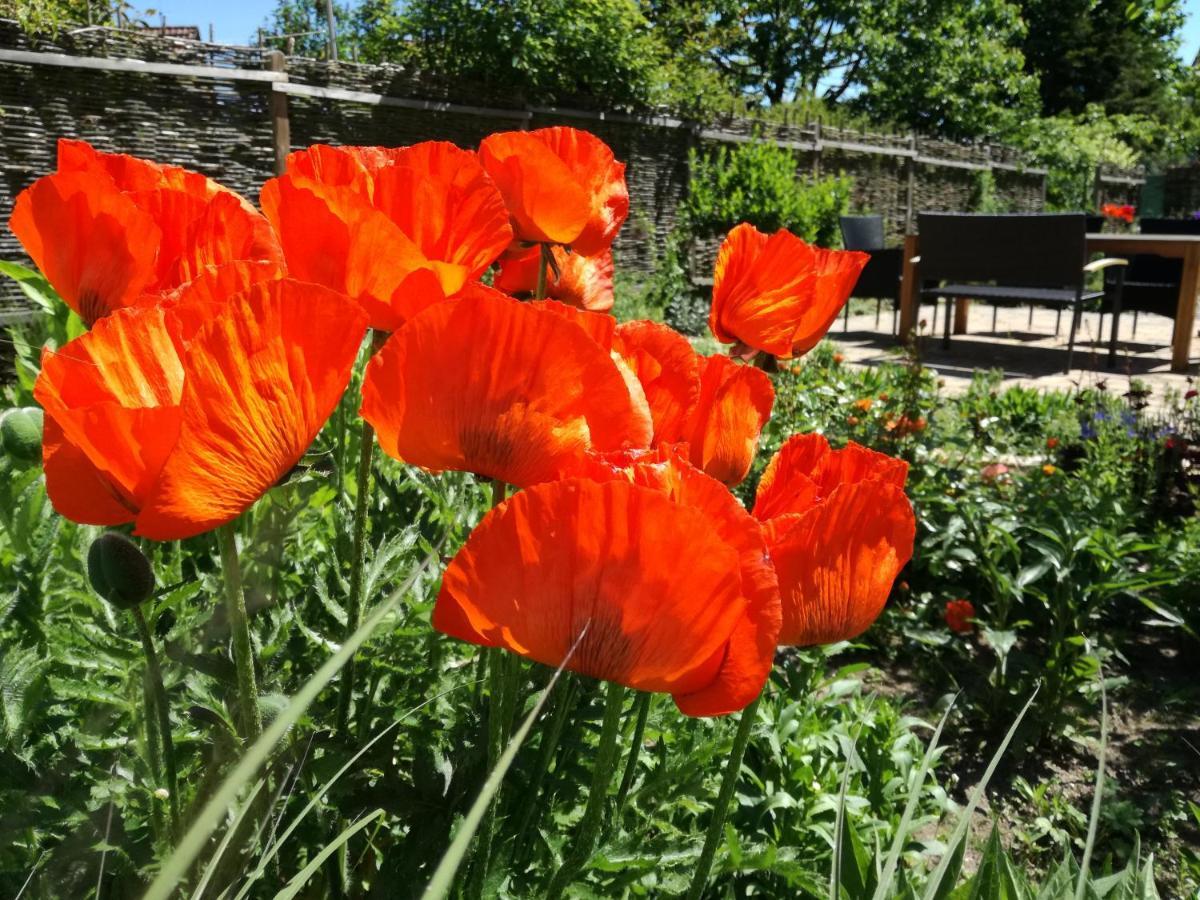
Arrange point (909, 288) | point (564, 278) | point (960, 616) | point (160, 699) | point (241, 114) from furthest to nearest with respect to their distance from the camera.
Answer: point (909, 288) → point (241, 114) → point (960, 616) → point (564, 278) → point (160, 699)

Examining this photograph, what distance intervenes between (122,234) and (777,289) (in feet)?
1.59

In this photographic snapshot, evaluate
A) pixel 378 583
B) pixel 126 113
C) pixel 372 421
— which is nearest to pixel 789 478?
pixel 372 421

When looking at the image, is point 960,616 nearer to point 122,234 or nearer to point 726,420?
point 726,420

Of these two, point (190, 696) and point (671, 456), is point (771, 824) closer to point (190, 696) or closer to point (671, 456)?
point (190, 696)

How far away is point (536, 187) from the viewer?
75 centimetres

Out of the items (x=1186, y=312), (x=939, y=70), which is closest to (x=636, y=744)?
(x=1186, y=312)

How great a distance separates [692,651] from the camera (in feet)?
1.42

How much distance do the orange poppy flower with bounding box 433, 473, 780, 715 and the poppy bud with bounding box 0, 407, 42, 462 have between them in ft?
1.54

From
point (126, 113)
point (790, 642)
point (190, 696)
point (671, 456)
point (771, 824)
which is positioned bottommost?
point (771, 824)

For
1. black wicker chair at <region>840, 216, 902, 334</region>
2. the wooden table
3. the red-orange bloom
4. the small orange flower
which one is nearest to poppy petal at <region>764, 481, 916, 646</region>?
the red-orange bloom

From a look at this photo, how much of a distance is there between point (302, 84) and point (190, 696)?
6.80m

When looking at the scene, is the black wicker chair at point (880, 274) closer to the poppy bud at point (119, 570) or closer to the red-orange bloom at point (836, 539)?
the red-orange bloom at point (836, 539)

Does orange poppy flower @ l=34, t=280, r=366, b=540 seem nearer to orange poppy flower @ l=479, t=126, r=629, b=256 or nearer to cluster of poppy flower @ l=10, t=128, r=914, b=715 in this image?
cluster of poppy flower @ l=10, t=128, r=914, b=715

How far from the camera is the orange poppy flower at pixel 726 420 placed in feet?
1.97
